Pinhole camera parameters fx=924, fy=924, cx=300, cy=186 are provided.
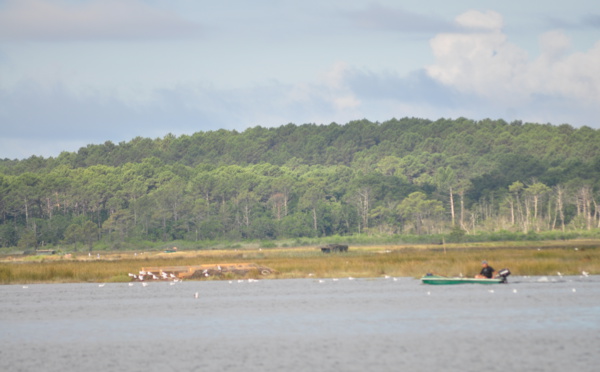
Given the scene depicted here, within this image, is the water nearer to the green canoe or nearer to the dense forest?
the green canoe

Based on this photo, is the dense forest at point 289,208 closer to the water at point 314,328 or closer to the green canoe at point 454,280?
the green canoe at point 454,280

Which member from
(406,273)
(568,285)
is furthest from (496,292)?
(406,273)

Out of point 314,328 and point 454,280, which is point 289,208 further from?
point 314,328

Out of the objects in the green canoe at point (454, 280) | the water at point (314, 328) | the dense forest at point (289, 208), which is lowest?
the water at point (314, 328)

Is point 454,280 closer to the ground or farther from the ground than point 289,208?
closer to the ground

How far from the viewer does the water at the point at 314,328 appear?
32219mm

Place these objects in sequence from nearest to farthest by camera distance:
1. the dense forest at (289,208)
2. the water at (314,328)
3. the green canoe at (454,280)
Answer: the water at (314,328) < the green canoe at (454,280) < the dense forest at (289,208)

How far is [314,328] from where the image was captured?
134 feet

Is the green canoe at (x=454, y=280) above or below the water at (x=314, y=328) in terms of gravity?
above

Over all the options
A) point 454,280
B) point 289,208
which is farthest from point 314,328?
point 289,208

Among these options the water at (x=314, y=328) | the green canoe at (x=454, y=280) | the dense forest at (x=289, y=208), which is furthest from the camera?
the dense forest at (x=289, y=208)

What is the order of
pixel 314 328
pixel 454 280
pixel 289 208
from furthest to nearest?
pixel 289 208 → pixel 454 280 → pixel 314 328

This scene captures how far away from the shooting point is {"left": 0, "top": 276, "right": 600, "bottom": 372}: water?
106 ft

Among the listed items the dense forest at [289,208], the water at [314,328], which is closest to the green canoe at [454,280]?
the water at [314,328]
